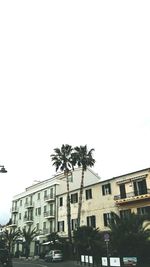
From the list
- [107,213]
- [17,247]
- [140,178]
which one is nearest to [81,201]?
[107,213]

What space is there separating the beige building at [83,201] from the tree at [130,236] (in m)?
7.84

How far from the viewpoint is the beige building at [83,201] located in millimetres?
39250

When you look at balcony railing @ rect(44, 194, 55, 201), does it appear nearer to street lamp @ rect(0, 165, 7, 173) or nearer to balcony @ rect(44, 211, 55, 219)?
balcony @ rect(44, 211, 55, 219)

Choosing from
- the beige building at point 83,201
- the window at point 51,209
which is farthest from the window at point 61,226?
the window at point 51,209

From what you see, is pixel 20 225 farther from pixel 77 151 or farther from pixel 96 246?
pixel 96 246

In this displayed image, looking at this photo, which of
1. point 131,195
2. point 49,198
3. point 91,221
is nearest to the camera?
point 131,195

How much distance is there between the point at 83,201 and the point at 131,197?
37.9 feet

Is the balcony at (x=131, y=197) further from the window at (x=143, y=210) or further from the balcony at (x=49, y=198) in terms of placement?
the balcony at (x=49, y=198)

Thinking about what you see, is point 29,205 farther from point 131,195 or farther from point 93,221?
point 131,195

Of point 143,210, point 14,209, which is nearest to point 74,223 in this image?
point 143,210

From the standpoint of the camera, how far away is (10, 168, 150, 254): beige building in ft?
129

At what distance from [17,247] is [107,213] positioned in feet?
106

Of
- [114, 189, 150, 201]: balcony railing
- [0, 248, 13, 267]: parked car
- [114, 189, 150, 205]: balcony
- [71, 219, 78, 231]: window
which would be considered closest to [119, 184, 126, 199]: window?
[114, 189, 150, 201]: balcony railing

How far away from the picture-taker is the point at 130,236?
92.0 ft
